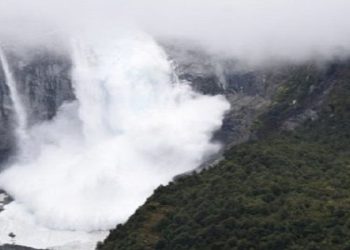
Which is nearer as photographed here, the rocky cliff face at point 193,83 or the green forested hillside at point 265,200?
the green forested hillside at point 265,200

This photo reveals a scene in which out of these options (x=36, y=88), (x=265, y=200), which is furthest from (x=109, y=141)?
(x=265, y=200)

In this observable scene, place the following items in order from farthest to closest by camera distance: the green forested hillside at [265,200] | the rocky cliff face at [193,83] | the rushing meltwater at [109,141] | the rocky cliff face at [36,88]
Result: the rocky cliff face at [36,88], the rocky cliff face at [193,83], the rushing meltwater at [109,141], the green forested hillside at [265,200]

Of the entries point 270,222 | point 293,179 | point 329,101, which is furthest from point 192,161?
point 270,222

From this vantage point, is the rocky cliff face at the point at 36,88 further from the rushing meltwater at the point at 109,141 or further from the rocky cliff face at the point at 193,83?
the rushing meltwater at the point at 109,141

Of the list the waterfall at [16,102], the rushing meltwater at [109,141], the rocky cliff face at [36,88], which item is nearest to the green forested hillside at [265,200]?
the rushing meltwater at [109,141]

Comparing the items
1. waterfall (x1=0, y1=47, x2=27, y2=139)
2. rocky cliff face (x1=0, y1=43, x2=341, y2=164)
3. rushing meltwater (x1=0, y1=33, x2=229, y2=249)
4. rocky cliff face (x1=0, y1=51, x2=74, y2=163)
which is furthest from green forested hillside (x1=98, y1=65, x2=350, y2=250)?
waterfall (x1=0, y1=47, x2=27, y2=139)

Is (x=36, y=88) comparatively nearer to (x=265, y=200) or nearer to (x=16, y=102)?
(x=16, y=102)
